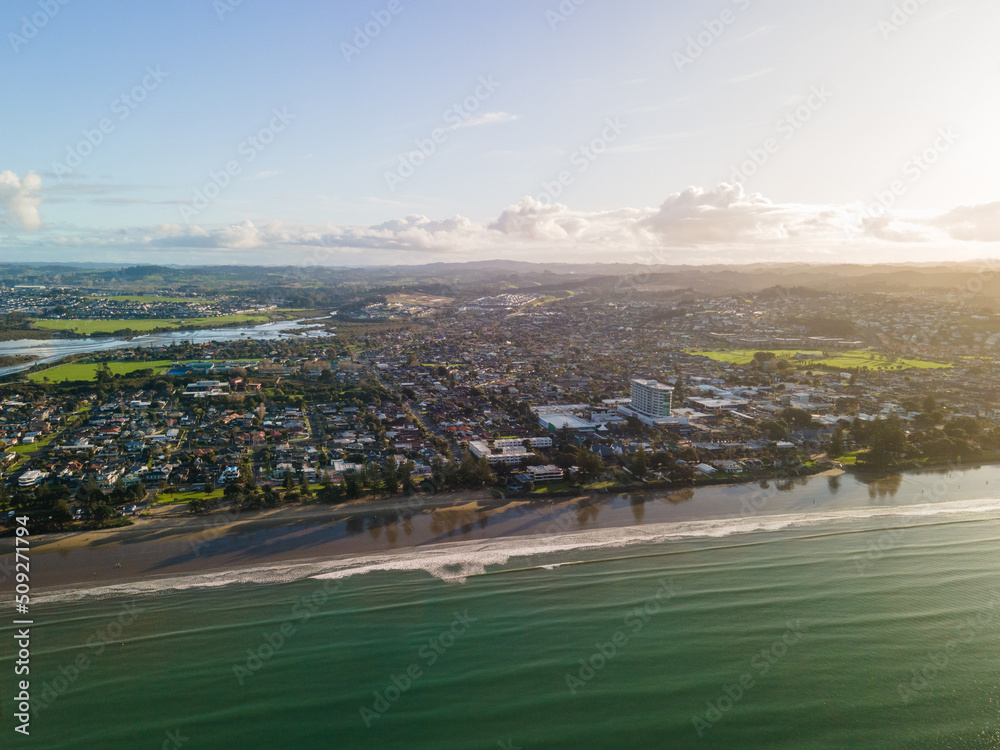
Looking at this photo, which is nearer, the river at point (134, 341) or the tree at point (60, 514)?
the tree at point (60, 514)

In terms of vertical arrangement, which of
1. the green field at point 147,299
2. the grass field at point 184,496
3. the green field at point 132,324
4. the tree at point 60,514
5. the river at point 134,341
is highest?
the green field at point 147,299

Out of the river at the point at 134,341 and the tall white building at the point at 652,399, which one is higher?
the river at the point at 134,341

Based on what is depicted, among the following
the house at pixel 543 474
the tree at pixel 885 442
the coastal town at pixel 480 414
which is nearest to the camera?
the coastal town at pixel 480 414

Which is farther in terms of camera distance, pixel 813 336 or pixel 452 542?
pixel 813 336

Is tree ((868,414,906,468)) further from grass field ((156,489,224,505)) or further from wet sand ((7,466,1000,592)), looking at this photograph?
grass field ((156,489,224,505))

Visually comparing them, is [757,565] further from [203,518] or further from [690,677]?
[203,518]

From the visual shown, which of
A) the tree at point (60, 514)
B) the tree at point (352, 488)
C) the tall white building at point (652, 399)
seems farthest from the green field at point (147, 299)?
the tree at point (352, 488)

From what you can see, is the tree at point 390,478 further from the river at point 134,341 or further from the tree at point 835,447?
the river at point 134,341

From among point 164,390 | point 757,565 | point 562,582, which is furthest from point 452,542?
point 164,390
